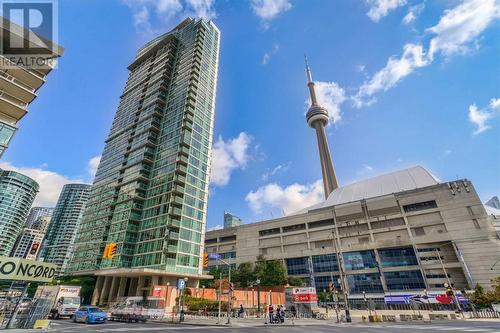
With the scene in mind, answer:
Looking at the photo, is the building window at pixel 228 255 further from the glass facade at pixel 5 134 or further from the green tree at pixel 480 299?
the glass facade at pixel 5 134

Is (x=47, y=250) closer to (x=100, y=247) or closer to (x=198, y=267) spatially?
(x=100, y=247)

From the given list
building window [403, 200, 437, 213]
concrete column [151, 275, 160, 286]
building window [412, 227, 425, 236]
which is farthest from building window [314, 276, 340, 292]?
concrete column [151, 275, 160, 286]

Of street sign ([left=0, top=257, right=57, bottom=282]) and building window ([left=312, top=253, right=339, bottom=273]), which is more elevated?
building window ([left=312, top=253, right=339, bottom=273])

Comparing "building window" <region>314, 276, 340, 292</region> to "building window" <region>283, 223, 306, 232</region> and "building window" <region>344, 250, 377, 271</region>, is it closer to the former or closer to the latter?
"building window" <region>344, 250, 377, 271</region>

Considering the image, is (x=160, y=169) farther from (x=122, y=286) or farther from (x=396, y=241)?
(x=396, y=241)

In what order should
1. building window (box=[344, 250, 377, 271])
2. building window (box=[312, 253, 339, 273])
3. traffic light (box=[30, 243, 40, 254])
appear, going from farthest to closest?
building window (box=[312, 253, 339, 273]) → building window (box=[344, 250, 377, 271]) → traffic light (box=[30, 243, 40, 254])

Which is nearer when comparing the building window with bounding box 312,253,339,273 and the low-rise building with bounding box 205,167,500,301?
Result: the low-rise building with bounding box 205,167,500,301

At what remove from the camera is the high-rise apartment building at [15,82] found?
95.7ft

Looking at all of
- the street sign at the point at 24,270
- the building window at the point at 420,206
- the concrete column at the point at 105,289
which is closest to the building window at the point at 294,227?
the building window at the point at 420,206

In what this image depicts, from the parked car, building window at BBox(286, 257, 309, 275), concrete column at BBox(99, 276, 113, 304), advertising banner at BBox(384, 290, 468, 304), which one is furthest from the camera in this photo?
building window at BBox(286, 257, 309, 275)

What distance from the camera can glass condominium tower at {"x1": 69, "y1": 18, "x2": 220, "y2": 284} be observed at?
5484cm

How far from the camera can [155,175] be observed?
6438 centimetres

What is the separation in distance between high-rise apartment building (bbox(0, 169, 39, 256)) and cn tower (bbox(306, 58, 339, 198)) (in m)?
112

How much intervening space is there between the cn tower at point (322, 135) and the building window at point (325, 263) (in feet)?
132
